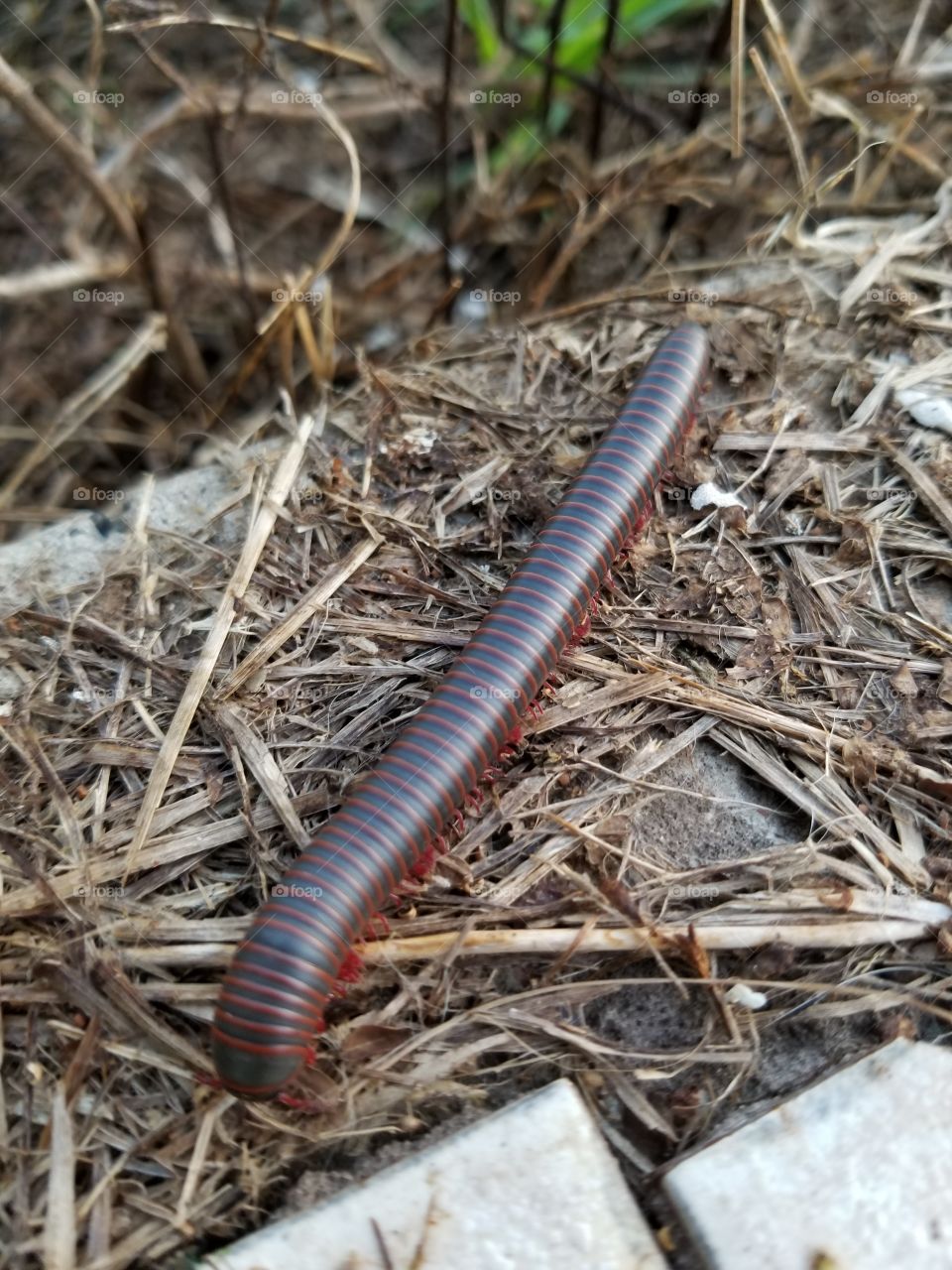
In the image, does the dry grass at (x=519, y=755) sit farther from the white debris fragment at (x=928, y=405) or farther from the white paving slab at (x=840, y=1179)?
the white paving slab at (x=840, y=1179)

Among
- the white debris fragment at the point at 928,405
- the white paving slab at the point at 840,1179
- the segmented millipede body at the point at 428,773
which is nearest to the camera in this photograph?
the white paving slab at the point at 840,1179

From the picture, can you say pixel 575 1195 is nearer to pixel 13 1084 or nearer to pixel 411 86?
pixel 13 1084

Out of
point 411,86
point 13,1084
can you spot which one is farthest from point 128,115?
point 13,1084

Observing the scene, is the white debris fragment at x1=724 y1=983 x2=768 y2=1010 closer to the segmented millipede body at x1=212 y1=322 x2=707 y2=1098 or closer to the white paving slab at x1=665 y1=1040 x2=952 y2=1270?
the white paving slab at x1=665 y1=1040 x2=952 y2=1270

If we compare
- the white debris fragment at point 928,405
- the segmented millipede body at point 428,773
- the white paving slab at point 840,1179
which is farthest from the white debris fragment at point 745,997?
the white debris fragment at point 928,405

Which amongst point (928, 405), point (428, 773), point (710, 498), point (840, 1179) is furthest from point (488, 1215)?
point (928, 405)

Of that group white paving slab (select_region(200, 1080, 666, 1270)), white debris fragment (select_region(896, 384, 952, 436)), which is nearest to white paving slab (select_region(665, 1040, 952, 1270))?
white paving slab (select_region(200, 1080, 666, 1270))

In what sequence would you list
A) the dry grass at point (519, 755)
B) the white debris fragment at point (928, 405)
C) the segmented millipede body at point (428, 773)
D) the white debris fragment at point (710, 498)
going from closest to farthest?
the segmented millipede body at point (428, 773)
the dry grass at point (519, 755)
the white debris fragment at point (710, 498)
the white debris fragment at point (928, 405)
